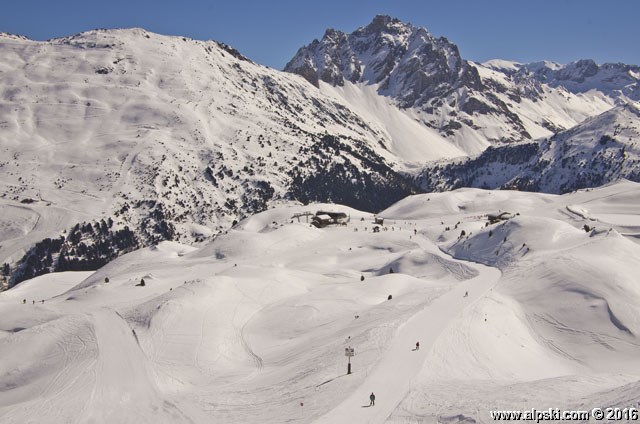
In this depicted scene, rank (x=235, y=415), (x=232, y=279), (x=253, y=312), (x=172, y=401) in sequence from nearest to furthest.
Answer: (x=235, y=415)
(x=172, y=401)
(x=253, y=312)
(x=232, y=279)

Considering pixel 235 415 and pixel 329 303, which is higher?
pixel 329 303

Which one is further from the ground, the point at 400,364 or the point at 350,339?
the point at 350,339

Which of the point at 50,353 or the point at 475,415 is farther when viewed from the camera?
the point at 50,353

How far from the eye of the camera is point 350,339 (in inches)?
2157

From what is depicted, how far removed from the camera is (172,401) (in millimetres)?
45969

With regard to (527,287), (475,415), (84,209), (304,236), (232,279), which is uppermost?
(84,209)

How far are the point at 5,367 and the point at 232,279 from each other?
31.6 m

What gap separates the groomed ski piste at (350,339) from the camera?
41562 mm

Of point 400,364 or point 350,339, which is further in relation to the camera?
point 350,339

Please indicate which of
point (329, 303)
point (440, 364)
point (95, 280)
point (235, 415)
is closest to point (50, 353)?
point (235, 415)

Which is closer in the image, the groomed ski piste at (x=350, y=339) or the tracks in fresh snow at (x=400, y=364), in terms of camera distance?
the tracks in fresh snow at (x=400, y=364)

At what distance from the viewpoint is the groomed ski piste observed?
41.6m

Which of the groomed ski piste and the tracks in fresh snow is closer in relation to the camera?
the tracks in fresh snow

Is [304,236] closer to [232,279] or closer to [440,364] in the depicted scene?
[232,279]
